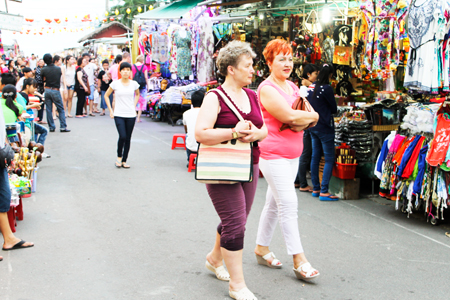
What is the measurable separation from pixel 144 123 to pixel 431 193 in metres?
10.9

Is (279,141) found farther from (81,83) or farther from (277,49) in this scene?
(81,83)

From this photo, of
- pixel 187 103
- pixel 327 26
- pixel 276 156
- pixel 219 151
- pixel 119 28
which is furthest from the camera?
pixel 119 28

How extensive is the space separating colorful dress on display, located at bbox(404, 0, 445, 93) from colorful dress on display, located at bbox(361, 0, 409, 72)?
50 cm

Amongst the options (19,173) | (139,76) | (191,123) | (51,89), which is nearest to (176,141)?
(191,123)

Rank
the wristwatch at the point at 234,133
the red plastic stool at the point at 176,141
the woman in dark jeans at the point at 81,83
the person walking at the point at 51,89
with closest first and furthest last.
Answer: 1. the wristwatch at the point at 234,133
2. the red plastic stool at the point at 176,141
3. the person walking at the point at 51,89
4. the woman in dark jeans at the point at 81,83

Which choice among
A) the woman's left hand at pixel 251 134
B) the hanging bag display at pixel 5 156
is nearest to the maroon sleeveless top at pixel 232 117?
the woman's left hand at pixel 251 134

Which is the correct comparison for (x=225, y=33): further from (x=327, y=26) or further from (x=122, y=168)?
(x=122, y=168)

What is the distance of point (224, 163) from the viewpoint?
3.51m

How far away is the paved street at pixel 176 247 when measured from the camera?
3902 millimetres

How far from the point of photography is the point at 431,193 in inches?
218

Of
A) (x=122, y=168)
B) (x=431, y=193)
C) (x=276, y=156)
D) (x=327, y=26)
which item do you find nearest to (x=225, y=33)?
(x=327, y=26)

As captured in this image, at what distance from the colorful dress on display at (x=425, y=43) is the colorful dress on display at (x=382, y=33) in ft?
1.63

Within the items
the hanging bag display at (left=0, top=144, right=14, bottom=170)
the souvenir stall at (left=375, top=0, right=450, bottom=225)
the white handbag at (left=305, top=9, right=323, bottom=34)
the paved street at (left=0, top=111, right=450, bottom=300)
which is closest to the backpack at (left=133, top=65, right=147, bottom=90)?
the white handbag at (left=305, top=9, right=323, bottom=34)

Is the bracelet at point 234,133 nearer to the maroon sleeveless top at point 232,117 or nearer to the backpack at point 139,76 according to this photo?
the maroon sleeveless top at point 232,117
